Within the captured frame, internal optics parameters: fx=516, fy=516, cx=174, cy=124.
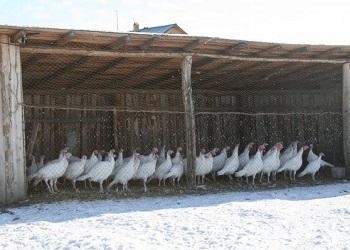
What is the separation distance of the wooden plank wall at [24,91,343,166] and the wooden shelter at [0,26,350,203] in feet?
0.09

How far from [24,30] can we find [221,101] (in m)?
7.35

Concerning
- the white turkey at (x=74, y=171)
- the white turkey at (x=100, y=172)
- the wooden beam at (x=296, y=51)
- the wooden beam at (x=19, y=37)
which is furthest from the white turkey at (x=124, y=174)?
the wooden beam at (x=296, y=51)

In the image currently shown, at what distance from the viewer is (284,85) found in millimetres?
14641

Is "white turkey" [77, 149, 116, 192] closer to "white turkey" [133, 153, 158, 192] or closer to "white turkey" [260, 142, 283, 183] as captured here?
"white turkey" [133, 153, 158, 192]

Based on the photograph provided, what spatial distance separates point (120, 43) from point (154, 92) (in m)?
4.19

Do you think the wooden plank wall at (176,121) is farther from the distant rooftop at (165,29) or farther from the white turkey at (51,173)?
the distant rooftop at (165,29)

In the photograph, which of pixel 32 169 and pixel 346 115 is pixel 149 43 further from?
pixel 346 115

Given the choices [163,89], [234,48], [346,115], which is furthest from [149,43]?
[346,115]

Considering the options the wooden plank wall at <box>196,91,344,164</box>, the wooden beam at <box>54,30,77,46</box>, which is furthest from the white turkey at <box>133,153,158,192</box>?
the wooden plank wall at <box>196,91,344,164</box>

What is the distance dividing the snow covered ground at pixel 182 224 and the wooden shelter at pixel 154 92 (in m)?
1.40

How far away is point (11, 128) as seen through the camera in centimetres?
845

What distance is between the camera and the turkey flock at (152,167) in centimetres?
1000

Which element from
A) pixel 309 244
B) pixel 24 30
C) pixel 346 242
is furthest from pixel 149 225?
pixel 24 30

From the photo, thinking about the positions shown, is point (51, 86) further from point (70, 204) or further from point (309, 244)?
point (309, 244)
